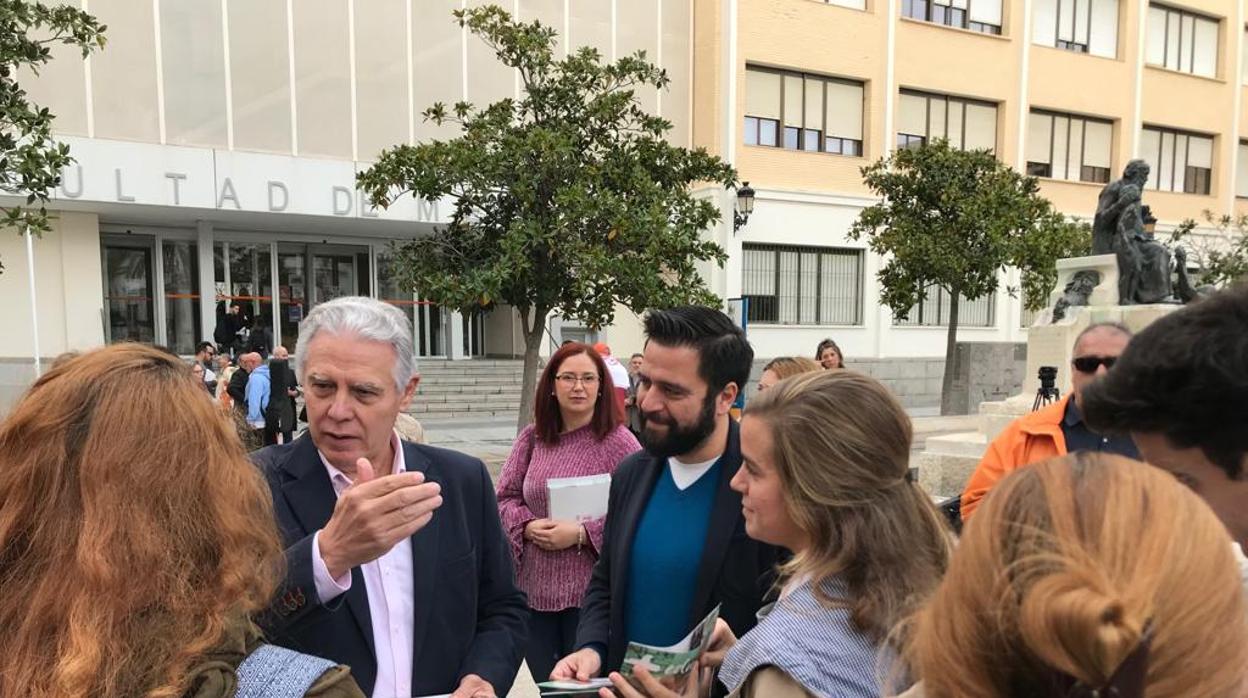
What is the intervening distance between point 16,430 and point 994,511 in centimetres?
126

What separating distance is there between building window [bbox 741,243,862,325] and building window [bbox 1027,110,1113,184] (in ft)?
20.9

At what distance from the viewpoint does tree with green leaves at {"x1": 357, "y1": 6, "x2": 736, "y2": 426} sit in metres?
7.05

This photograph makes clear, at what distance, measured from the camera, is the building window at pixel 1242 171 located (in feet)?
76.9

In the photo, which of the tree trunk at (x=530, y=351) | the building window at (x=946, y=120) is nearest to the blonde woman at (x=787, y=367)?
the tree trunk at (x=530, y=351)

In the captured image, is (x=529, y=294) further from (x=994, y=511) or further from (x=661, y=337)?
(x=994, y=511)

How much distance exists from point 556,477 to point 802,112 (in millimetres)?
16801

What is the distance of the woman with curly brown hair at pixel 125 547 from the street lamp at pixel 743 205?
13.3 m

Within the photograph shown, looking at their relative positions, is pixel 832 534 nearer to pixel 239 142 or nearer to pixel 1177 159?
pixel 239 142

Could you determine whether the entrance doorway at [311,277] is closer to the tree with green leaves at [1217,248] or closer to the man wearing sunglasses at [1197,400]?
the man wearing sunglasses at [1197,400]

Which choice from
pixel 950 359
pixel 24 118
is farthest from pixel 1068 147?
pixel 24 118

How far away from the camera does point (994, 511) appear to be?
0.81 meters

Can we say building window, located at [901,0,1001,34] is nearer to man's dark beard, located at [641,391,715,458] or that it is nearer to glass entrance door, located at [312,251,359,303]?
glass entrance door, located at [312,251,359,303]

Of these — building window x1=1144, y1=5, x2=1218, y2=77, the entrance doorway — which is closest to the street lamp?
the entrance doorway

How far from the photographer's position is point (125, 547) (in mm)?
968
